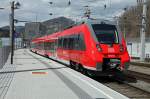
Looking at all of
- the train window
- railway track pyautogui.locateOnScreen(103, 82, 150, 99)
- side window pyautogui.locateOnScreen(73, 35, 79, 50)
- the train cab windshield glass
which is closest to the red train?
the train cab windshield glass

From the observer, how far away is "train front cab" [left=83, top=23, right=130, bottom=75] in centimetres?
1720

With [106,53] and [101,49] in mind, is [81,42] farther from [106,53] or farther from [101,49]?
[106,53]

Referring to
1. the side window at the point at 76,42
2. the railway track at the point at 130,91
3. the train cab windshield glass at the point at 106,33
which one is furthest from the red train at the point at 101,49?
the railway track at the point at 130,91

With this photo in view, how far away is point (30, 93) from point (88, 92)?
6.40ft

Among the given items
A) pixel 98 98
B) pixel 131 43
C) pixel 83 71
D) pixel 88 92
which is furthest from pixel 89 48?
pixel 131 43

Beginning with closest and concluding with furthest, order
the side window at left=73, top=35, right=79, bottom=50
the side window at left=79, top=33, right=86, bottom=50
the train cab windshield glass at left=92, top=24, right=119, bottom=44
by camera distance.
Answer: the train cab windshield glass at left=92, top=24, right=119, bottom=44
the side window at left=79, top=33, right=86, bottom=50
the side window at left=73, top=35, right=79, bottom=50

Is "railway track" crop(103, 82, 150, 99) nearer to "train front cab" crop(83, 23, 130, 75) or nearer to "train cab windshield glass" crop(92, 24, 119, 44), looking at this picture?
"train front cab" crop(83, 23, 130, 75)

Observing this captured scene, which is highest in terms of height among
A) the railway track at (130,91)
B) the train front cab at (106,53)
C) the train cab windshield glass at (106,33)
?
the train cab windshield glass at (106,33)

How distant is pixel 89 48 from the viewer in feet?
58.5

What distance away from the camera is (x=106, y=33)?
60.0 feet

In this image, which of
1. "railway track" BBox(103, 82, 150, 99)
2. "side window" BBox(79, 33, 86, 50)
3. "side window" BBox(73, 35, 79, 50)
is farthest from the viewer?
"side window" BBox(73, 35, 79, 50)

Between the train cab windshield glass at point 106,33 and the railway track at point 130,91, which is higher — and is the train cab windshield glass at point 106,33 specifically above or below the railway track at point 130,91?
above

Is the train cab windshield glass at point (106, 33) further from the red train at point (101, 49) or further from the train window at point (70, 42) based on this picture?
the train window at point (70, 42)

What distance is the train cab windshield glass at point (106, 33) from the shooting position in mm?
18000
